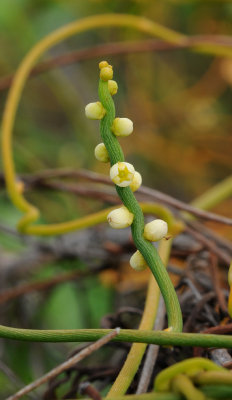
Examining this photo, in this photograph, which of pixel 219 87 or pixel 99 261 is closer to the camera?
pixel 99 261

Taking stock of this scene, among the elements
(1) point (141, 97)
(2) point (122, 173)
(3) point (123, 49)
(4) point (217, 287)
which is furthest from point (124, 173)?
(1) point (141, 97)

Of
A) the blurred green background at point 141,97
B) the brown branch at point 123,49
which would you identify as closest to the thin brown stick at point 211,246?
the brown branch at point 123,49

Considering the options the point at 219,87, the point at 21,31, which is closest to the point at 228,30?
the point at 219,87

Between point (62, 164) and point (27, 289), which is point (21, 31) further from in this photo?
point (27, 289)

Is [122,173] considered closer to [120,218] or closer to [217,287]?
[120,218]

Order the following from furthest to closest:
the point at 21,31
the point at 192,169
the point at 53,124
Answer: the point at 53,124, the point at 192,169, the point at 21,31

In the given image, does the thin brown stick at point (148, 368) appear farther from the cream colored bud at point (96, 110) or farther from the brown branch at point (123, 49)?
the brown branch at point (123, 49)
